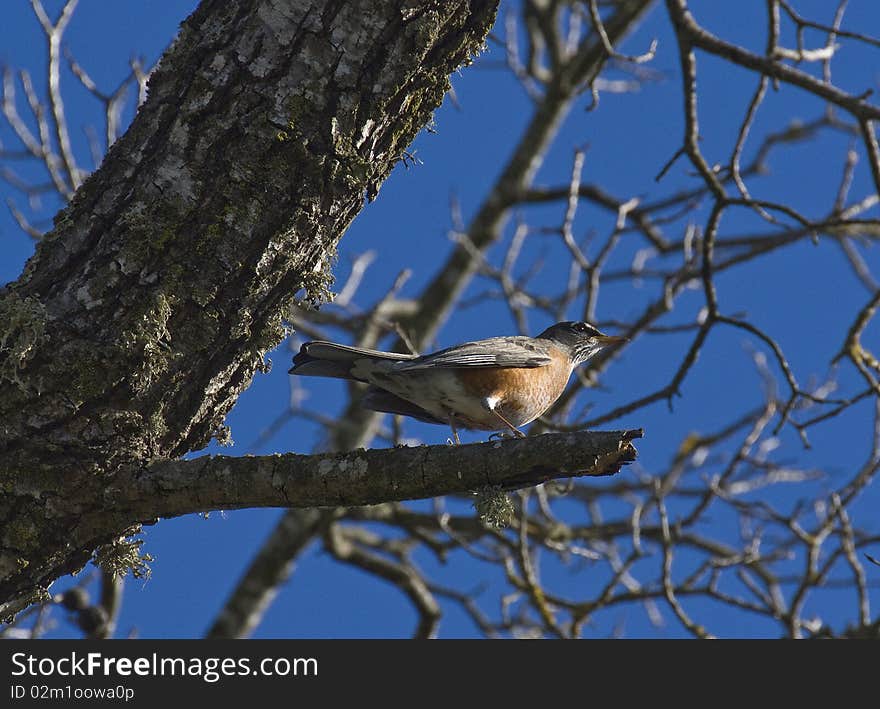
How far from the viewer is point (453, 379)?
413 centimetres

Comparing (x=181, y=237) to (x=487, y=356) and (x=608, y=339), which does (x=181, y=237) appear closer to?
(x=487, y=356)

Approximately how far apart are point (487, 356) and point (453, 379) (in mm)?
197

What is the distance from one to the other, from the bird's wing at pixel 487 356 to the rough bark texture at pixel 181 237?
1.19 metres

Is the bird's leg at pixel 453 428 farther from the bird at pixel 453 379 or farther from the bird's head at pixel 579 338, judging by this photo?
the bird's head at pixel 579 338

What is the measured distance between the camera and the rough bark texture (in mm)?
2764

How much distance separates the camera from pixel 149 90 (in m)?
2.99

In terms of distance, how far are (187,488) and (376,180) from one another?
1.07 metres

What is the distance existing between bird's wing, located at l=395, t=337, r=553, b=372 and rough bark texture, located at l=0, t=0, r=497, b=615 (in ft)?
3.90

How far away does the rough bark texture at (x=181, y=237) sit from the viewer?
2764 mm

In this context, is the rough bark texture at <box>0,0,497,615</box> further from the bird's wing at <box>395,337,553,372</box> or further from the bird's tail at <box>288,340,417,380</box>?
the bird's wing at <box>395,337,553,372</box>

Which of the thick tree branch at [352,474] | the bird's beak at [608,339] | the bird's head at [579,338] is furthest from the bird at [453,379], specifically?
the thick tree branch at [352,474]

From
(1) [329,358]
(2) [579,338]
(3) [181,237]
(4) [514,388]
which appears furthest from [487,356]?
(3) [181,237]
